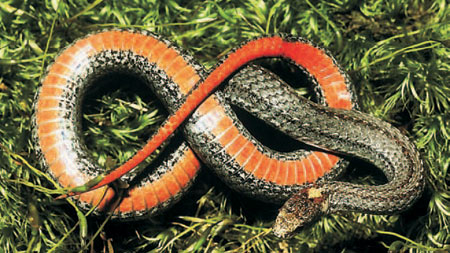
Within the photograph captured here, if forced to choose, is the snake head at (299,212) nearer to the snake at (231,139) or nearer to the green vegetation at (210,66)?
the snake at (231,139)

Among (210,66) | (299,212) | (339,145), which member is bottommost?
(299,212)

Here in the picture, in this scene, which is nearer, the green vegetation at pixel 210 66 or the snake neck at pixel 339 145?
the snake neck at pixel 339 145

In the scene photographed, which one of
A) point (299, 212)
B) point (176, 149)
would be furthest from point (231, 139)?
point (299, 212)

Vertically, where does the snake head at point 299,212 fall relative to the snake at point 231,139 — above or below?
below

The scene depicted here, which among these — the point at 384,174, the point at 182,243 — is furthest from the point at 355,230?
the point at 182,243

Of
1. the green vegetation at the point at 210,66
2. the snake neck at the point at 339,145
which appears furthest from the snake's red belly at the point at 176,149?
the green vegetation at the point at 210,66

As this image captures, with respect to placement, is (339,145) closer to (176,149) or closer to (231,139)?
(231,139)

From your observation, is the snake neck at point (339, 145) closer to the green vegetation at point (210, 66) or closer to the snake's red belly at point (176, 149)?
the snake's red belly at point (176, 149)
